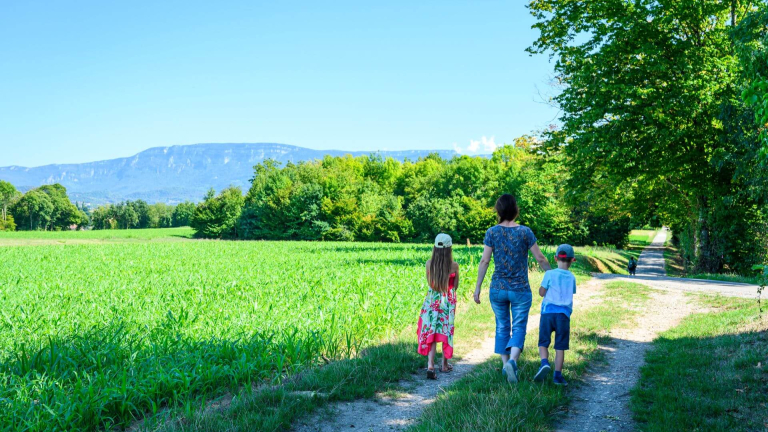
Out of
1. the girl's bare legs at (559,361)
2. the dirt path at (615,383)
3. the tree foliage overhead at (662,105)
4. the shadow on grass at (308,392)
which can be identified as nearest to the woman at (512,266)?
the girl's bare legs at (559,361)

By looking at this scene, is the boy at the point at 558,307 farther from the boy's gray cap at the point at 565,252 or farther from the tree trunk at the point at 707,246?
the tree trunk at the point at 707,246

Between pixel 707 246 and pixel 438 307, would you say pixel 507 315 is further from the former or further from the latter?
pixel 707 246

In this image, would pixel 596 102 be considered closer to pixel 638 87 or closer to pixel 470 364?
pixel 638 87

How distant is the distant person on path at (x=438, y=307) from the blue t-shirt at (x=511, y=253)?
2.16 feet

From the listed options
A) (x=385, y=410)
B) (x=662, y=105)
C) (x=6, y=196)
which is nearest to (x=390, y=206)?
(x=662, y=105)

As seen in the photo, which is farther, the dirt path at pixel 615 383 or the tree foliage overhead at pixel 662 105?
the tree foliage overhead at pixel 662 105

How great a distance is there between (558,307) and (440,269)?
4.81 feet

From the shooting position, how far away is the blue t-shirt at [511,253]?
580 centimetres

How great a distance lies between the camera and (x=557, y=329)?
5797 mm

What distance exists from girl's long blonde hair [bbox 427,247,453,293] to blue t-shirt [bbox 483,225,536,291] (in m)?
0.61

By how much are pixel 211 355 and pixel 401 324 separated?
3729mm

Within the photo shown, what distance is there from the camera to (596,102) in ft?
64.3

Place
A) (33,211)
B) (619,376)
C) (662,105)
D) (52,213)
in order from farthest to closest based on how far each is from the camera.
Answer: (52,213)
(33,211)
(662,105)
(619,376)

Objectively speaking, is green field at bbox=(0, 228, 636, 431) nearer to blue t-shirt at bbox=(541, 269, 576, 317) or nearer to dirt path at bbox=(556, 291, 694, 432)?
dirt path at bbox=(556, 291, 694, 432)
